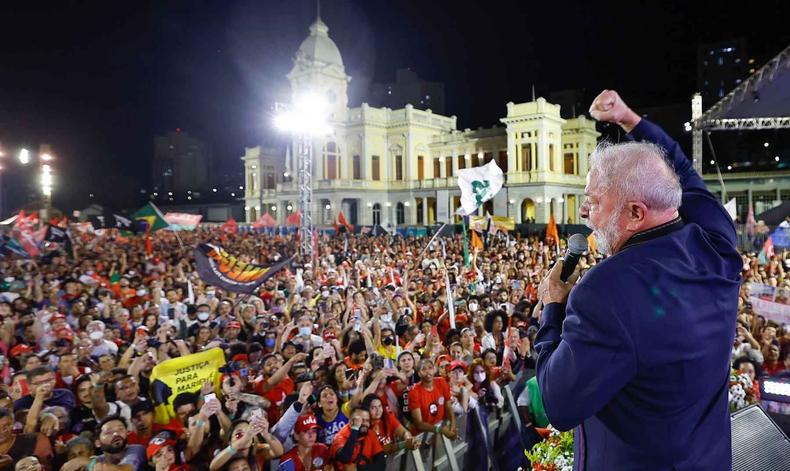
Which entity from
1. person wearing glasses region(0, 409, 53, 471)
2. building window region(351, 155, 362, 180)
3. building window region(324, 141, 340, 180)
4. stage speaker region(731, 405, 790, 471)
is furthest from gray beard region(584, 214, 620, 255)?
building window region(351, 155, 362, 180)

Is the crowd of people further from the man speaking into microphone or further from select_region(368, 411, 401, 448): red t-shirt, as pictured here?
the man speaking into microphone

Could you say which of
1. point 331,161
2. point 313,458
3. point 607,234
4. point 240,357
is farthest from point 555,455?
point 331,161

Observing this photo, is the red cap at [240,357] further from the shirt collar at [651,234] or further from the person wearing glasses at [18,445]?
the shirt collar at [651,234]

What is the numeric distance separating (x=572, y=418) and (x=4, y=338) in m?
8.62

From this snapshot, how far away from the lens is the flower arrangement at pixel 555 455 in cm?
345

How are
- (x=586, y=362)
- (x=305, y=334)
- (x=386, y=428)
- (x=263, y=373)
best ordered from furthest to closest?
(x=305, y=334) → (x=263, y=373) → (x=386, y=428) → (x=586, y=362)

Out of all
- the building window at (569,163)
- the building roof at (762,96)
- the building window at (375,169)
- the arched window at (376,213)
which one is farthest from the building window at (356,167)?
the building roof at (762,96)

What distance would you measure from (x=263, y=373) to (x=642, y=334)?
5.25 metres

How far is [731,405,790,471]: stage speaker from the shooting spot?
231 centimetres

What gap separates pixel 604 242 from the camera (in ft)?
5.60

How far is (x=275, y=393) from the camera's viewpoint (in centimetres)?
584

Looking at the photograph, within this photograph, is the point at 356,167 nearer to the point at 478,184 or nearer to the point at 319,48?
the point at 319,48

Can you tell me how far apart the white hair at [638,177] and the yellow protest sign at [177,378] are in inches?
196

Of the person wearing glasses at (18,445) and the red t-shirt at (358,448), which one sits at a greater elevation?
the person wearing glasses at (18,445)
